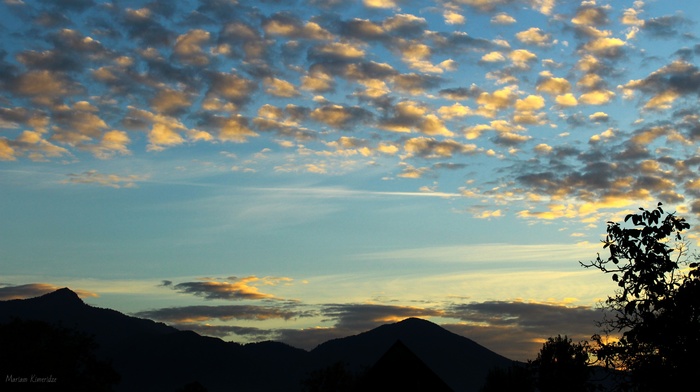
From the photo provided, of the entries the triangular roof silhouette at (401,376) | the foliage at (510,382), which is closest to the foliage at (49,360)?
the triangular roof silhouette at (401,376)

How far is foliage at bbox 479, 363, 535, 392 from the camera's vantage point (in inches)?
3905

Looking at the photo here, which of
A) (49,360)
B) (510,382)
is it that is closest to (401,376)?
(49,360)

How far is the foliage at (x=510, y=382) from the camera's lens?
9919 cm

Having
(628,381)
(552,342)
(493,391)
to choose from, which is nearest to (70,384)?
(493,391)

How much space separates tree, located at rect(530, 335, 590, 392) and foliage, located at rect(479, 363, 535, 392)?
6.44 feet

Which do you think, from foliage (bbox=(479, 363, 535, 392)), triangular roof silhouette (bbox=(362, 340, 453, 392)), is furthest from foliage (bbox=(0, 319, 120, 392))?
foliage (bbox=(479, 363, 535, 392))

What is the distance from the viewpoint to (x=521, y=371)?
100500mm

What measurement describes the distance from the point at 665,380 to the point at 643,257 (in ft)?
12.4

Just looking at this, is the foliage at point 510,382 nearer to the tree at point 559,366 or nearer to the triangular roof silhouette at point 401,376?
the tree at point 559,366

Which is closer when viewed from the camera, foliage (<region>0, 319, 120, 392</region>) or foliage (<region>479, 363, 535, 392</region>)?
foliage (<region>0, 319, 120, 392</region>)

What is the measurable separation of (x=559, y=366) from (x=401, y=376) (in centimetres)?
5926

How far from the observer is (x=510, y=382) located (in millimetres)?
100000

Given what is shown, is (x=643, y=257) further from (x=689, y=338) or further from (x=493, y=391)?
(x=493, y=391)

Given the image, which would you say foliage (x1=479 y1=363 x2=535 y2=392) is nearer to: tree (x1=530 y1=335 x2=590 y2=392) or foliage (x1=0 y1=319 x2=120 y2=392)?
tree (x1=530 y1=335 x2=590 y2=392)
